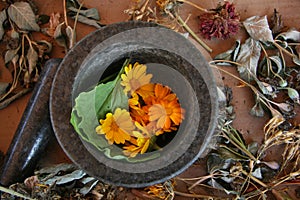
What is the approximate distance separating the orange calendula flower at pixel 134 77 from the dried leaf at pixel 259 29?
25 cm

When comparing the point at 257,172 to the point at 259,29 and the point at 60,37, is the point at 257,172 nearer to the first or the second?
the point at 259,29

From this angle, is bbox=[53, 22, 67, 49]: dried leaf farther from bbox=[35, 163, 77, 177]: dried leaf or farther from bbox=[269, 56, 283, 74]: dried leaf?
bbox=[269, 56, 283, 74]: dried leaf

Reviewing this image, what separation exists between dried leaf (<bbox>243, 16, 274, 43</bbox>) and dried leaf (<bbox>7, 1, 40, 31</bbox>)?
0.43 meters

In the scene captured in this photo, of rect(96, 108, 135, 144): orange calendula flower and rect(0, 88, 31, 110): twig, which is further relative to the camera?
rect(0, 88, 31, 110): twig

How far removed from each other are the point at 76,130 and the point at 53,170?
0.16 m

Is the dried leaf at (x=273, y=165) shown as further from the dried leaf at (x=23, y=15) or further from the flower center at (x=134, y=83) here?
the dried leaf at (x=23, y=15)

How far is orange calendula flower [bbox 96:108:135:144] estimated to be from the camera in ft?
2.89

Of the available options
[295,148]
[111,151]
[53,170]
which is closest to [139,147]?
[111,151]

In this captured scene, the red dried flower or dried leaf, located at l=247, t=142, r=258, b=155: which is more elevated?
the red dried flower

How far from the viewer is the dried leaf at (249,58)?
1023 millimetres

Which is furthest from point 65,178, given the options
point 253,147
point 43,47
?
point 253,147

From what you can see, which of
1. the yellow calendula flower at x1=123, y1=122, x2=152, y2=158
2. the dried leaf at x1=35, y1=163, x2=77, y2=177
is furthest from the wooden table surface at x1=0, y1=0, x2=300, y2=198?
the yellow calendula flower at x1=123, y1=122, x2=152, y2=158

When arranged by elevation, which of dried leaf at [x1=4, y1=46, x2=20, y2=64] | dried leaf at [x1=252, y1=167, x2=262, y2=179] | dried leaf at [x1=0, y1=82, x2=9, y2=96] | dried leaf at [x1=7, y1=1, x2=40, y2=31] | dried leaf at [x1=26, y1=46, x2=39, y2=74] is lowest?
dried leaf at [x1=252, y1=167, x2=262, y2=179]

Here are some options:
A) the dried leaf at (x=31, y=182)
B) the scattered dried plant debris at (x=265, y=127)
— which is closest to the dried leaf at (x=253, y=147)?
the scattered dried plant debris at (x=265, y=127)
